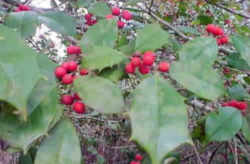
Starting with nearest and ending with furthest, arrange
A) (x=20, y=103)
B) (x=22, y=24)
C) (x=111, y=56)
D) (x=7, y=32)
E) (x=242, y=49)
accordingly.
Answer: (x=20, y=103), (x=7, y=32), (x=111, y=56), (x=22, y=24), (x=242, y=49)

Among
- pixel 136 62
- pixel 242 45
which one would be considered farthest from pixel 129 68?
pixel 242 45

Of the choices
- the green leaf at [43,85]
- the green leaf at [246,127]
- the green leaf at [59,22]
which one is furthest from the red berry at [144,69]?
the green leaf at [246,127]

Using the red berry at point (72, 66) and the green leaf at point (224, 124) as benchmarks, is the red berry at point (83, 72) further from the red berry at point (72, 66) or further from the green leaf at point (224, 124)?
the green leaf at point (224, 124)

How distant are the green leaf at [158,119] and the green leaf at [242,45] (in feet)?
1.59

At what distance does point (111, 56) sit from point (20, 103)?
29cm

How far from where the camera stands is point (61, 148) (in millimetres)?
719

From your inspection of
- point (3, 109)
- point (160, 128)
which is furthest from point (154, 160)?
point (3, 109)

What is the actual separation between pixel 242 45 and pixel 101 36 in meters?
0.54

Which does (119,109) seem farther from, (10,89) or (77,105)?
(10,89)

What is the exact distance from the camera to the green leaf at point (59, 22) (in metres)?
1.02

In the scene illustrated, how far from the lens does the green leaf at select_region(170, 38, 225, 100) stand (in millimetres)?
750

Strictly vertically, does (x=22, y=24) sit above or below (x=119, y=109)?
above

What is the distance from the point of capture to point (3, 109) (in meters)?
0.68

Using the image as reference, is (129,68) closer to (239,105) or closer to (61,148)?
(61,148)
